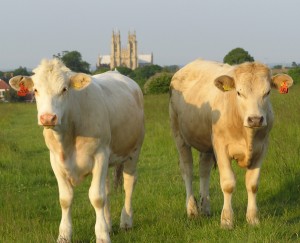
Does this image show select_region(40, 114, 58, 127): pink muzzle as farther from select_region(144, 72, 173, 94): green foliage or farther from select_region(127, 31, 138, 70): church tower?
select_region(127, 31, 138, 70): church tower

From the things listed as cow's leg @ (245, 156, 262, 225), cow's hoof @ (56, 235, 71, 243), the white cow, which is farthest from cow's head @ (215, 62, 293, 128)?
cow's hoof @ (56, 235, 71, 243)

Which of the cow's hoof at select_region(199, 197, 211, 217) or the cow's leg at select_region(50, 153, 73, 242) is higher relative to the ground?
the cow's leg at select_region(50, 153, 73, 242)

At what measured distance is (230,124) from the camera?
6.41 m

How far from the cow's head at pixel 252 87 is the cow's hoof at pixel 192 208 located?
5.49ft

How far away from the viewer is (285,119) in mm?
12414

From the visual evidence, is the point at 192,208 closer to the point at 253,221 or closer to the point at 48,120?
the point at 253,221

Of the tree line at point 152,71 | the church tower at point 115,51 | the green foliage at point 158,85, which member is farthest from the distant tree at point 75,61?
the church tower at point 115,51

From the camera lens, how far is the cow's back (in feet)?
23.3

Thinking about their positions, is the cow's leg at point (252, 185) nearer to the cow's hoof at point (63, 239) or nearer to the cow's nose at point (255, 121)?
the cow's nose at point (255, 121)

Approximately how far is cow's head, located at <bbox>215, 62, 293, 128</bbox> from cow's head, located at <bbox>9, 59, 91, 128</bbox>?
170 centimetres

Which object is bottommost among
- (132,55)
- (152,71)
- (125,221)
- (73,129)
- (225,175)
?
(132,55)

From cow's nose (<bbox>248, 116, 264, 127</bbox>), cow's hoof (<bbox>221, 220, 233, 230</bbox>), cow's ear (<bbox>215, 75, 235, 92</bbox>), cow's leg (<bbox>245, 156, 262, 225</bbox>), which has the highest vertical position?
cow's ear (<bbox>215, 75, 235, 92</bbox>)

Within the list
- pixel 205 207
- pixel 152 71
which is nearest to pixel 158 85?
pixel 205 207

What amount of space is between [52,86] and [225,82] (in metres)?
2.07
